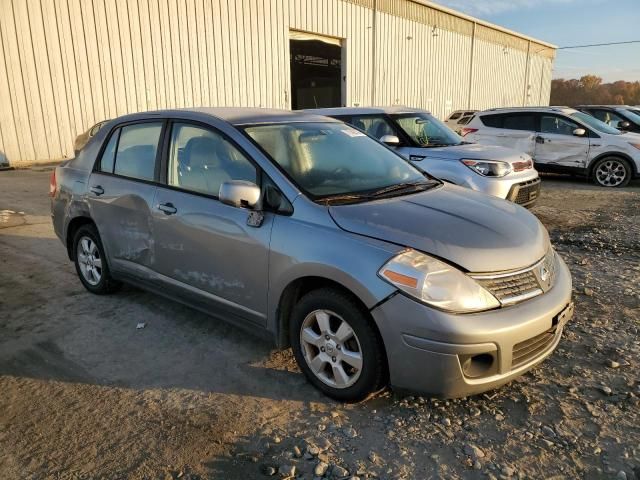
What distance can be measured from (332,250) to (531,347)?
119 centimetres

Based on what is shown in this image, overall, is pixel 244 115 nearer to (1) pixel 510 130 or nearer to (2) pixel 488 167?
(2) pixel 488 167

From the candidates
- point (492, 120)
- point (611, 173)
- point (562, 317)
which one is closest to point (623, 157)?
point (611, 173)

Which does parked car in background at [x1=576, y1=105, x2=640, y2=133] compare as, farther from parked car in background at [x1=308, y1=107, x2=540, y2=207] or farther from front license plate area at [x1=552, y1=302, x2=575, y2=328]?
front license plate area at [x1=552, y1=302, x2=575, y2=328]

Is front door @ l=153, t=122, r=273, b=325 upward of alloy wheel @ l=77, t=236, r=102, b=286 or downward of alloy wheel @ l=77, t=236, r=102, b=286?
upward

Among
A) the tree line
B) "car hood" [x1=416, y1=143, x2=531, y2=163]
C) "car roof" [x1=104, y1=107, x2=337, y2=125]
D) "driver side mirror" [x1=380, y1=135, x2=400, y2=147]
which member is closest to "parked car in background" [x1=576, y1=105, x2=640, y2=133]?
"car hood" [x1=416, y1=143, x2=531, y2=163]

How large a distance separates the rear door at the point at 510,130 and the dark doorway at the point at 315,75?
14.7m

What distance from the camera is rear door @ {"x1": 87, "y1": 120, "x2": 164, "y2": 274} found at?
3986 mm

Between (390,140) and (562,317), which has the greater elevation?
(390,140)

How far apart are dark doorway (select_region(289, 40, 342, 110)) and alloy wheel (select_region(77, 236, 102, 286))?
21674 mm

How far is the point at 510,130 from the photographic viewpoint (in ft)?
38.8

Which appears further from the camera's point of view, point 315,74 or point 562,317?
point 315,74

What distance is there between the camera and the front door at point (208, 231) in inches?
127

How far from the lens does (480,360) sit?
263cm

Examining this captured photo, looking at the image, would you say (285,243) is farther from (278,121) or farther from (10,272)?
(10,272)
